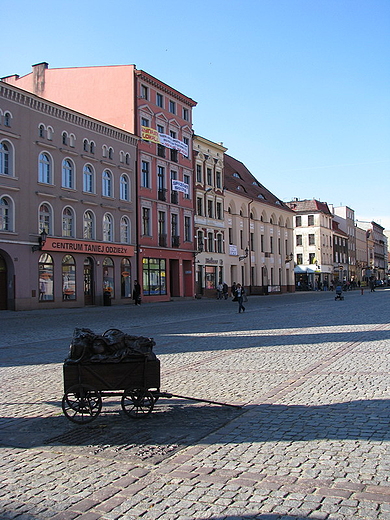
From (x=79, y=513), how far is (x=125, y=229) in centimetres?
3795

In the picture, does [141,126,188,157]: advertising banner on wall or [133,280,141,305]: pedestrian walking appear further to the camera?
[141,126,188,157]: advertising banner on wall

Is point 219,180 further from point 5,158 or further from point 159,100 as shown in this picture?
point 5,158

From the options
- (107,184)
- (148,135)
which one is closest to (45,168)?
(107,184)

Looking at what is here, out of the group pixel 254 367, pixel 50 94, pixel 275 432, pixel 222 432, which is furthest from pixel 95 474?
pixel 50 94

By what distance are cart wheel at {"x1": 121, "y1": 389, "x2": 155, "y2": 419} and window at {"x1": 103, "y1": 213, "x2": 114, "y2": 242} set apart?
1292 inches

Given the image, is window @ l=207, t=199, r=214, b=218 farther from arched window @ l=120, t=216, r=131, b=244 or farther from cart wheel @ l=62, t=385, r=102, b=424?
cart wheel @ l=62, t=385, r=102, b=424

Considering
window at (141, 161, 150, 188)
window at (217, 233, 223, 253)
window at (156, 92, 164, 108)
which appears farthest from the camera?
window at (217, 233, 223, 253)

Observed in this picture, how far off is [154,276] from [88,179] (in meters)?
10.4

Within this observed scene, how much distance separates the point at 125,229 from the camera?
41.5 meters

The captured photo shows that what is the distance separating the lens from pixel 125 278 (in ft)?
134

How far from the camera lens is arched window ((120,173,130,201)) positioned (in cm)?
4116

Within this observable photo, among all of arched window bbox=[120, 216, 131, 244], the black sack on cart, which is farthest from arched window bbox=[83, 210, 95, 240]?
the black sack on cart

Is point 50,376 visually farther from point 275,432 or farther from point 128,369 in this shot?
point 275,432

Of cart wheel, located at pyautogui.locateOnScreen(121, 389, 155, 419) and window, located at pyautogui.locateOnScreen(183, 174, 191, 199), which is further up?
window, located at pyautogui.locateOnScreen(183, 174, 191, 199)
